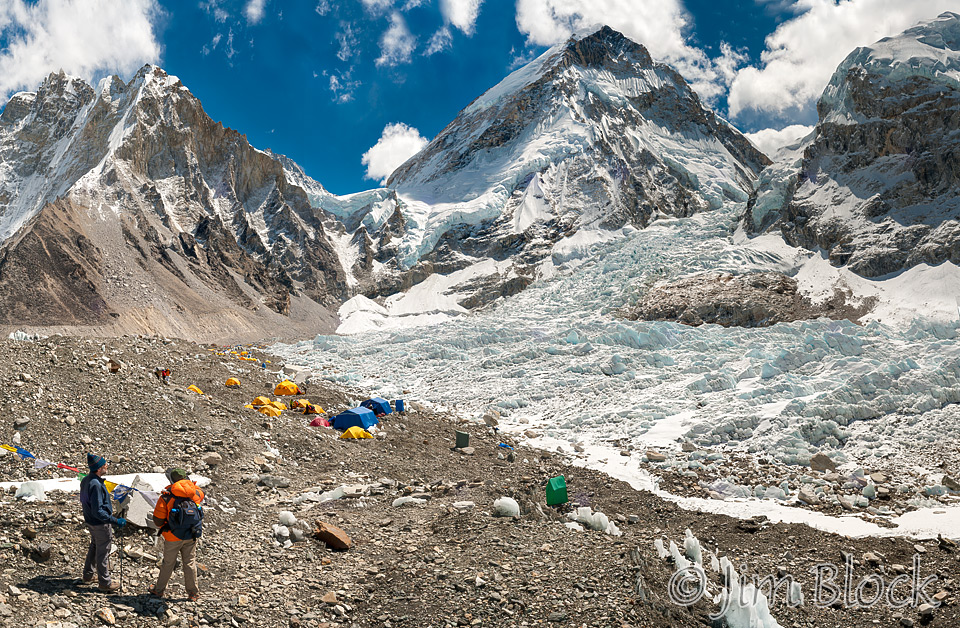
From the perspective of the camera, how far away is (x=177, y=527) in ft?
19.2

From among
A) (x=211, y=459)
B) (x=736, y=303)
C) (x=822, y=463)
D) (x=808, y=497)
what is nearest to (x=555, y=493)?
(x=808, y=497)

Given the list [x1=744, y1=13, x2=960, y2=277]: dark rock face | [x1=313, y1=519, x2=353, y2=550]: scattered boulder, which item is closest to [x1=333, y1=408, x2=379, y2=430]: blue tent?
[x1=313, y1=519, x2=353, y2=550]: scattered boulder

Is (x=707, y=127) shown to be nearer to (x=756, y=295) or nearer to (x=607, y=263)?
(x=607, y=263)

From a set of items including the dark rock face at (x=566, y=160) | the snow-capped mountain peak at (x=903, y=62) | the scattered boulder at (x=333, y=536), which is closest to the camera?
the scattered boulder at (x=333, y=536)

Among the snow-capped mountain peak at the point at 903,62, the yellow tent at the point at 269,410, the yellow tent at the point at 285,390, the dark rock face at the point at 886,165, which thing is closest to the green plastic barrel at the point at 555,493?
the yellow tent at the point at 269,410

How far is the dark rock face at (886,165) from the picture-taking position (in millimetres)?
36375

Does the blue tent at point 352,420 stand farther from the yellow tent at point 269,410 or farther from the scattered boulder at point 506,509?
the scattered boulder at point 506,509

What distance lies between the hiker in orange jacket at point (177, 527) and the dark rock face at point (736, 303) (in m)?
38.1

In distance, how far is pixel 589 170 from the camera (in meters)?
89.0

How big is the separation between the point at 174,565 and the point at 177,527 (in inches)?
19.9

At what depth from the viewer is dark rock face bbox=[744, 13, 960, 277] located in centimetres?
3638

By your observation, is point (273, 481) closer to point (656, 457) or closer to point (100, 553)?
point (100, 553)

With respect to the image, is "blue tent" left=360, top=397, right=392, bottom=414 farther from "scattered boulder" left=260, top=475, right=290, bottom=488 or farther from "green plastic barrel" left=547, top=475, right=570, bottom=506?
"green plastic barrel" left=547, top=475, right=570, bottom=506

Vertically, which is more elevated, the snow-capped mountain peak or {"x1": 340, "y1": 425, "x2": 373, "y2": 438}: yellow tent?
the snow-capped mountain peak
